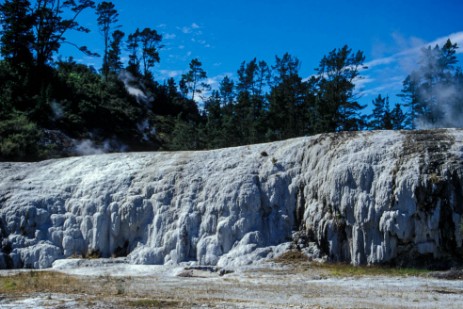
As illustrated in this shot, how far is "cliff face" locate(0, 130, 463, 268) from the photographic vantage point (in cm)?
2373

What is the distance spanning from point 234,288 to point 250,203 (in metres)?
8.84

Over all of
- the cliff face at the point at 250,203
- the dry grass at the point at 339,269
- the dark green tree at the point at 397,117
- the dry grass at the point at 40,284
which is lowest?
the dry grass at the point at 40,284

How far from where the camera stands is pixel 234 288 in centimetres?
1969

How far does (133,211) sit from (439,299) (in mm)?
18363

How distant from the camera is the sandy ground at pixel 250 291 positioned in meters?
16.3

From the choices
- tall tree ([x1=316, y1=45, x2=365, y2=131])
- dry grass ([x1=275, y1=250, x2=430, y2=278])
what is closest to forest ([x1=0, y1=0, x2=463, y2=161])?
tall tree ([x1=316, y1=45, x2=365, y2=131])

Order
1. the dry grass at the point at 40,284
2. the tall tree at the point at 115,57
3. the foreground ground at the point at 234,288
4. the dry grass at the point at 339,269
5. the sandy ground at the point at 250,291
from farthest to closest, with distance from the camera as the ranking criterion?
the tall tree at the point at 115,57 < the dry grass at the point at 339,269 < the dry grass at the point at 40,284 < the foreground ground at the point at 234,288 < the sandy ground at the point at 250,291

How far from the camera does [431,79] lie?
7038cm

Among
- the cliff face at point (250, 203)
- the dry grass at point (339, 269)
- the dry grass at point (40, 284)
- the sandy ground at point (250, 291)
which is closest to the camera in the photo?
the sandy ground at point (250, 291)

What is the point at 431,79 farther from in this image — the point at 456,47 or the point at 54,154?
the point at 54,154

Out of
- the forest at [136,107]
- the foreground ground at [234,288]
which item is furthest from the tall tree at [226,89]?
the foreground ground at [234,288]

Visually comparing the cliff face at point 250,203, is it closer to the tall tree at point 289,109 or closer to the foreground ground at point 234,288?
the foreground ground at point 234,288

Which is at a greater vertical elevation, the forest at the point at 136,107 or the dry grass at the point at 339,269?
the forest at the point at 136,107

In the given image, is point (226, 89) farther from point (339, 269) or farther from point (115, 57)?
point (339, 269)
